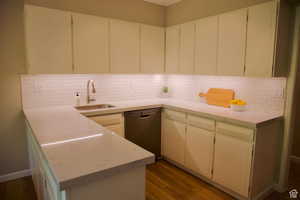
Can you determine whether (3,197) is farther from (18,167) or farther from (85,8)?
(85,8)

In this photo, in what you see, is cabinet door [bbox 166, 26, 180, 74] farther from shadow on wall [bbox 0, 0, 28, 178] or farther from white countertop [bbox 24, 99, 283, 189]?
shadow on wall [bbox 0, 0, 28, 178]

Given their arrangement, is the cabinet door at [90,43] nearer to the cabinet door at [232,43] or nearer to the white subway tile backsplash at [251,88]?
the white subway tile backsplash at [251,88]

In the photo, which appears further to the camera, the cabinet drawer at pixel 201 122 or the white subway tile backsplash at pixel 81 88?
the white subway tile backsplash at pixel 81 88

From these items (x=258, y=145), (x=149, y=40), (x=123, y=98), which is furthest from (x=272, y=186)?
(x=149, y=40)

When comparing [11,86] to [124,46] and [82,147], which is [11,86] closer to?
[124,46]

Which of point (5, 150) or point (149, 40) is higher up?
point (149, 40)

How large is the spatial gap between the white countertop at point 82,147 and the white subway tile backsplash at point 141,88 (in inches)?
16.3

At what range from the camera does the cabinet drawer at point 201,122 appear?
2.55 metres

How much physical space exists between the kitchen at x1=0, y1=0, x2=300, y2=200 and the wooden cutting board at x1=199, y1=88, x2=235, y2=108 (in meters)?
0.02

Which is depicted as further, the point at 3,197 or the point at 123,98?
the point at 123,98

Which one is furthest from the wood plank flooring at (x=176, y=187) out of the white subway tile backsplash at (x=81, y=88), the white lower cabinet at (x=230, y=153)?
the white subway tile backsplash at (x=81, y=88)

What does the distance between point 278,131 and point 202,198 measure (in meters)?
1.26

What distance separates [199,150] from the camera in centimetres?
276

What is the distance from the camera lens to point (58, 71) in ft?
8.82
